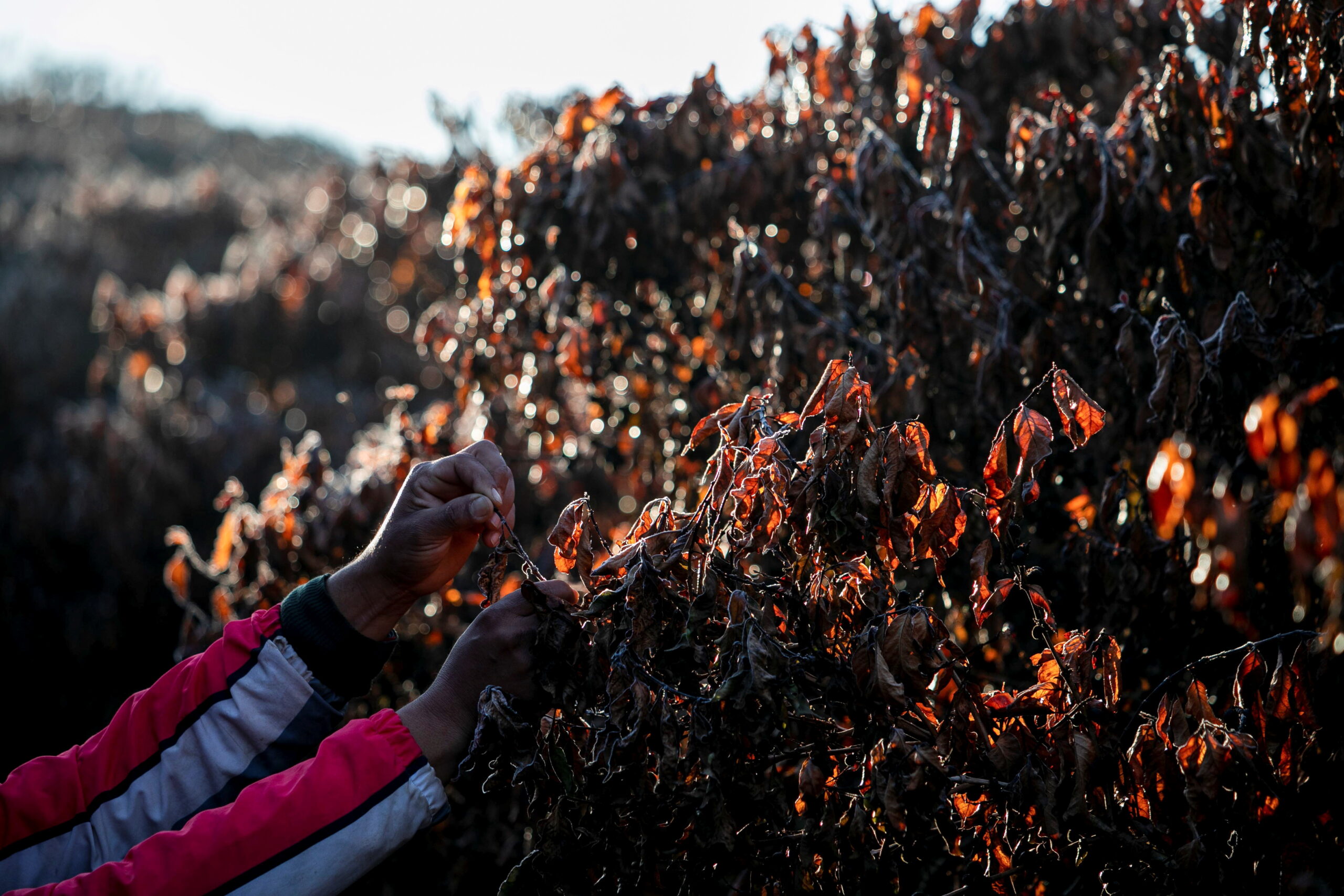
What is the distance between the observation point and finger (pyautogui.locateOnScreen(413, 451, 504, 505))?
71.8 inches

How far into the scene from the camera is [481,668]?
1.61m

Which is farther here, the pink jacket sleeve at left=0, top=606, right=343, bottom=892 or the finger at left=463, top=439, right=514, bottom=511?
the finger at left=463, top=439, right=514, bottom=511

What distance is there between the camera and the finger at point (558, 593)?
161cm

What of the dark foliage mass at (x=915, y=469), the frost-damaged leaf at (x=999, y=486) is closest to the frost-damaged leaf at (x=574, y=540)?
the dark foliage mass at (x=915, y=469)

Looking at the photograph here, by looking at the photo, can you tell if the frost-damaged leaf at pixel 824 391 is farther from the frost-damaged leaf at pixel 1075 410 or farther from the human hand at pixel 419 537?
the human hand at pixel 419 537

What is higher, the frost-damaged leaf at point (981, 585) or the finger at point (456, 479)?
the finger at point (456, 479)

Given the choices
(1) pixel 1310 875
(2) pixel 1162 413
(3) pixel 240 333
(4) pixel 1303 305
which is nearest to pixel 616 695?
(1) pixel 1310 875

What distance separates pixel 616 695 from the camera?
1548 mm

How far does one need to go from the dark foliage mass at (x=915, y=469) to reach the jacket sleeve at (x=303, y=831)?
4.9 inches

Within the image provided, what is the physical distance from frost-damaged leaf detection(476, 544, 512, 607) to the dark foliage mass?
0.04 feet

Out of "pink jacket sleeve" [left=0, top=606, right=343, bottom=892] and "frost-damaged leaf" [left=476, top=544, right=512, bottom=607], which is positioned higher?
"frost-damaged leaf" [left=476, top=544, right=512, bottom=607]

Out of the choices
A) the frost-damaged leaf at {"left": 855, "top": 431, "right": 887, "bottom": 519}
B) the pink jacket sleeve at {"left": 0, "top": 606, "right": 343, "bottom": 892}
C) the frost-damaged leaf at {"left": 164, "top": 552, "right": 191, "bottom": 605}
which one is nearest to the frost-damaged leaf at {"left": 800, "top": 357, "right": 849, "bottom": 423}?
the frost-damaged leaf at {"left": 855, "top": 431, "right": 887, "bottom": 519}

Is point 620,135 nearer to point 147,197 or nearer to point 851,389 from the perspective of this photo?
point 851,389

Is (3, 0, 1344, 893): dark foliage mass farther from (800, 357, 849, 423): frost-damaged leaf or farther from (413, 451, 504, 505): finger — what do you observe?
(413, 451, 504, 505): finger
